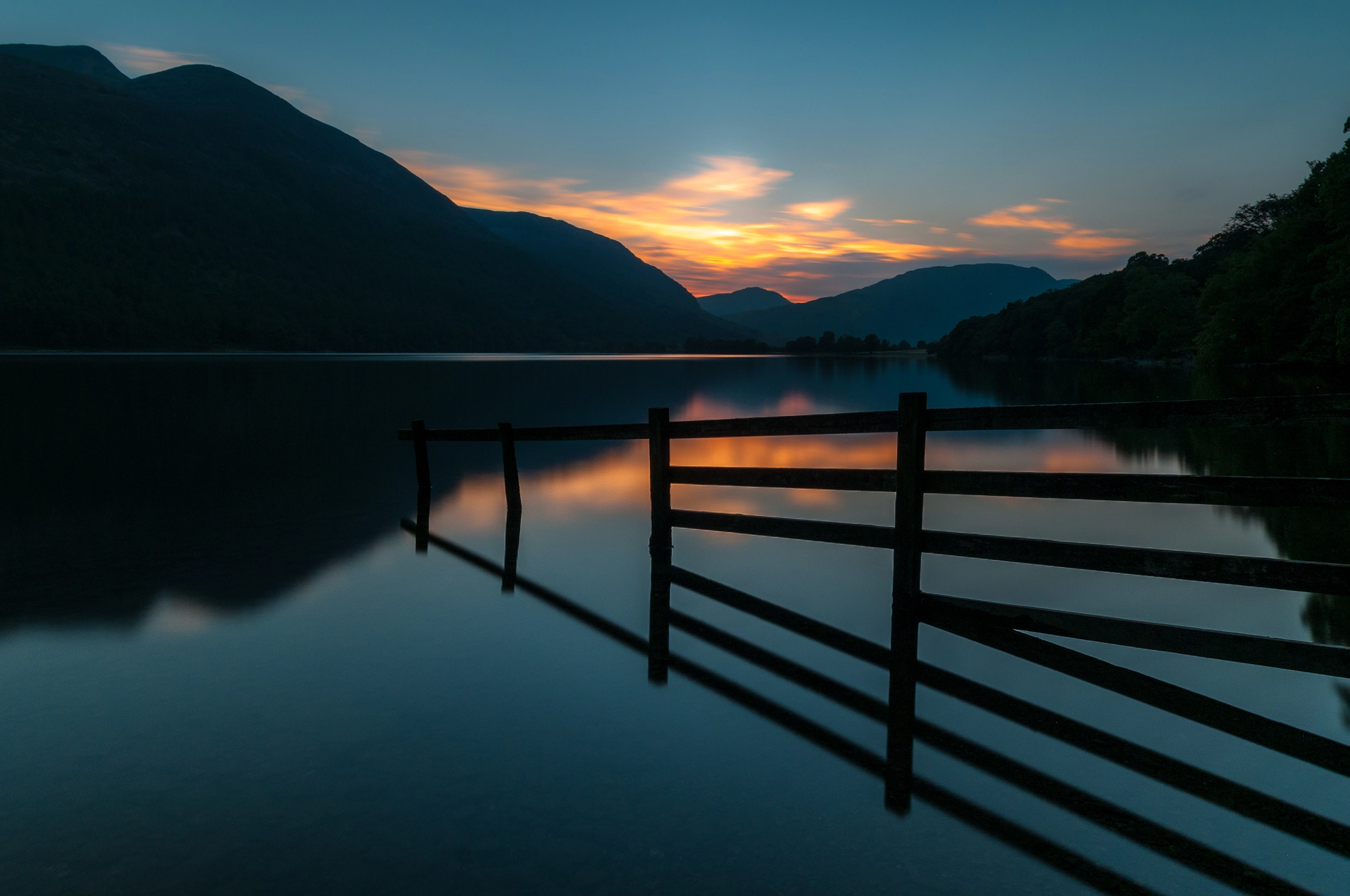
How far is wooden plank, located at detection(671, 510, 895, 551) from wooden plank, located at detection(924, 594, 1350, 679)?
863 millimetres

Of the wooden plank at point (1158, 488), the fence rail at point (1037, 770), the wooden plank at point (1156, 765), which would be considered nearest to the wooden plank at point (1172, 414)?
the wooden plank at point (1158, 488)

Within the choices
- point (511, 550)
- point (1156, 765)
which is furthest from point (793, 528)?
point (511, 550)

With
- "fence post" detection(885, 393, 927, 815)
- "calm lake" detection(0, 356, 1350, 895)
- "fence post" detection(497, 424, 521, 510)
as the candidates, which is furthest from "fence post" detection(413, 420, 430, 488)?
"fence post" detection(885, 393, 927, 815)

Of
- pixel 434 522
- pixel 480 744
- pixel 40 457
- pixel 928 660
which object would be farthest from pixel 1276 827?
pixel 40 457

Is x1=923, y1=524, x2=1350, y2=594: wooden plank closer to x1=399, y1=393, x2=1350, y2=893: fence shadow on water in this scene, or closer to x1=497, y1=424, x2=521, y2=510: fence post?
x1=399, y1=393, x2=1350, y2=893: fence shadow on water

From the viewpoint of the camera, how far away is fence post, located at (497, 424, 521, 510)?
1664cm

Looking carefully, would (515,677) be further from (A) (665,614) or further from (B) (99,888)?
(B) (99,888)

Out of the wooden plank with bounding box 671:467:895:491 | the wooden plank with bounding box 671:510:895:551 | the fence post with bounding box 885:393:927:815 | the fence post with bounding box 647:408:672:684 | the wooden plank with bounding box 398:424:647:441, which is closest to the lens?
the fence post with bounding box 885:393:927:815

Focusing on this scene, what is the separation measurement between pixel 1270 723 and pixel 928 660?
267 cm

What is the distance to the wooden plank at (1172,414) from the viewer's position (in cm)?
577

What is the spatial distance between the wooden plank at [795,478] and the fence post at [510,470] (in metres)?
6.80

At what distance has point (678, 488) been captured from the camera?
A: 21156 millimetres

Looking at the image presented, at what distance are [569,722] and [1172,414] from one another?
525 centimetres

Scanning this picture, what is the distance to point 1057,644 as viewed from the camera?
7.29m
